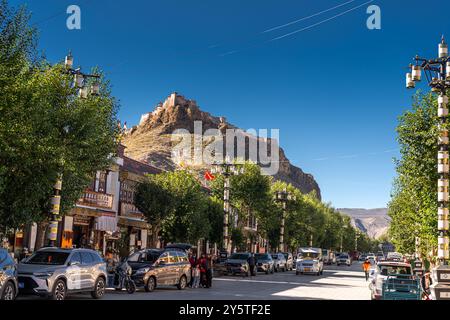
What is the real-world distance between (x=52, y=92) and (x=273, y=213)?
45.2 m

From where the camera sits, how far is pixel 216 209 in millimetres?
52500

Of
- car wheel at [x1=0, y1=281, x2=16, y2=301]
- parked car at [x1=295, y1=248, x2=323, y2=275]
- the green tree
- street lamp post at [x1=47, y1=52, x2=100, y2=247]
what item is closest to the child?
street lamp post at [x1=47, y1=52, x2=100, y2=247]

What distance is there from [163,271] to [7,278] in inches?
384

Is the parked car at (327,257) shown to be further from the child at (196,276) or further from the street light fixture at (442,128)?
the street light fixture at (442,128)

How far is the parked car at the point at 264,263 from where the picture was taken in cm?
4741

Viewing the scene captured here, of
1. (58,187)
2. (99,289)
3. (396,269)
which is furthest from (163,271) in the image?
(396,269)

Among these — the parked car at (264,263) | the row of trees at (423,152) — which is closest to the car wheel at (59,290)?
the row of trees at (423,152)

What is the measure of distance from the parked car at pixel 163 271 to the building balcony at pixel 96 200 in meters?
12.6

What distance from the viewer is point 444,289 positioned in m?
16.4

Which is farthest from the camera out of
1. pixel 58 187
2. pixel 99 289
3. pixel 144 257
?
pixel 144 257

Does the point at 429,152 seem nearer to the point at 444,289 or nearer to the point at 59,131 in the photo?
the point at 444,289

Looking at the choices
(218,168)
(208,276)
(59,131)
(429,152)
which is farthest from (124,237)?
(429,152)

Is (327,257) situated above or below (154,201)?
below

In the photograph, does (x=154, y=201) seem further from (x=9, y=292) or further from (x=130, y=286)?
(x=9, y=292)
